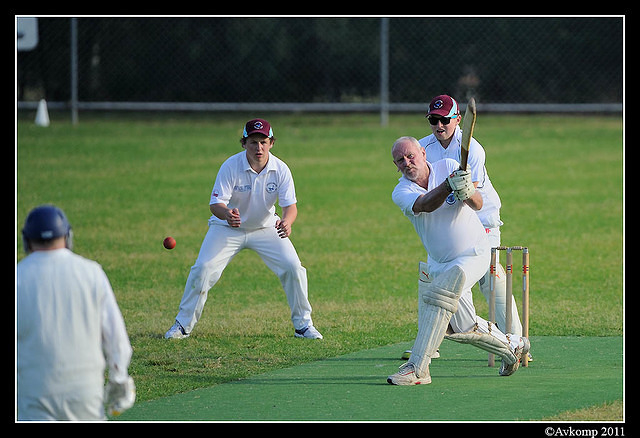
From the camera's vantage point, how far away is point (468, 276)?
7035 mm

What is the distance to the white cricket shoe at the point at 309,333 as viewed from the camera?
922cm

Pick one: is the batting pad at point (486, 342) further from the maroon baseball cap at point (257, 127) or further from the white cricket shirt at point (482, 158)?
the maroon baseball cap at point (257, 127)

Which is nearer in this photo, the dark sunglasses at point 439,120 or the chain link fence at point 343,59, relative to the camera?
the dark sunglasses at point 439,120

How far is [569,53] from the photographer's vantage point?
28109mm

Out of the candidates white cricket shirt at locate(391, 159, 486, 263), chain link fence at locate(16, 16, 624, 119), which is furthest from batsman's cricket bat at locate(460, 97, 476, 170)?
chain link fence at locate(16, 16, 624, 119)

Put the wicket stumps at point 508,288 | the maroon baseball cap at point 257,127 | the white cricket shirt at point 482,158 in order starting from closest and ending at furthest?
the wicket stumps at point 508,288
the white cricket shirt at point 482,158
the maroon baseball cap at point 257,127

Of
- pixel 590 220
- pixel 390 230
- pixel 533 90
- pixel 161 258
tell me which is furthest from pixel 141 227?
pixel 533 90

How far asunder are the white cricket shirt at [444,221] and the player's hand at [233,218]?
2.17m

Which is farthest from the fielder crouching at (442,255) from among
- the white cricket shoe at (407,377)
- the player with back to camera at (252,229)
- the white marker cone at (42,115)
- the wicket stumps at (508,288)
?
the white marker cone at (42,115)

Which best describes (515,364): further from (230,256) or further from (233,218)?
(230,256)

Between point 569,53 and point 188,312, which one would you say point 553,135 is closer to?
point 569,53

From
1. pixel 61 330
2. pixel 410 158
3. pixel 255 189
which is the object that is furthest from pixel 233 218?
pixel 61 330

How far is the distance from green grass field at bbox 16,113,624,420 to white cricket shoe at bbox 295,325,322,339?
0.13 meters

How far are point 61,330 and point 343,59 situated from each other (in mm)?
23591
